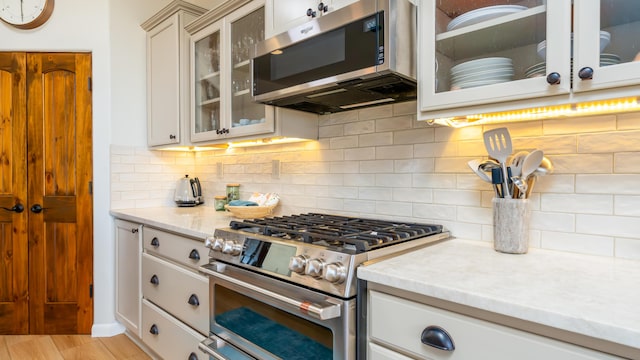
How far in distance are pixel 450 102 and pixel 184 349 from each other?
1.76 metres

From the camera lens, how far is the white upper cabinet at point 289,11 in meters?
1.55

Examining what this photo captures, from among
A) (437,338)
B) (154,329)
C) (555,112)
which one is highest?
(555,112)

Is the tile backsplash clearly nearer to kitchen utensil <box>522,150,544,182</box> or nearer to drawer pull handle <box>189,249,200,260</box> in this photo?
kitchen utensil <box>522,150,544,182</box>

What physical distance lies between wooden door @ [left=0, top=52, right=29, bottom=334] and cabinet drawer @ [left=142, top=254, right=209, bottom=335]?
45.1 inches

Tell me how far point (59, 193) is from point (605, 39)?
3.22 m

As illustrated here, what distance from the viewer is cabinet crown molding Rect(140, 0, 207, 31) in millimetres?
2497

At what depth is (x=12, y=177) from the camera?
103 inches

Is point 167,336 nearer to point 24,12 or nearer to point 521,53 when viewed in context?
point 521,53

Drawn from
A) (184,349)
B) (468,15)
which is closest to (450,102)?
(468,15)

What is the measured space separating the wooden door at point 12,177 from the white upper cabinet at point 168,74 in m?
0.86

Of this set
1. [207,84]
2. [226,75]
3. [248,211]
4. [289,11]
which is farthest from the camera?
[207,84]

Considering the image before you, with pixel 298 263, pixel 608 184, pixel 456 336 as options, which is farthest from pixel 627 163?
pixel 298 263

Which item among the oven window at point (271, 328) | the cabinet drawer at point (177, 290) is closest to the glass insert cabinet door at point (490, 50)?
the oven window at point (271, 328)

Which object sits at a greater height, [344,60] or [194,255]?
[344,60]
